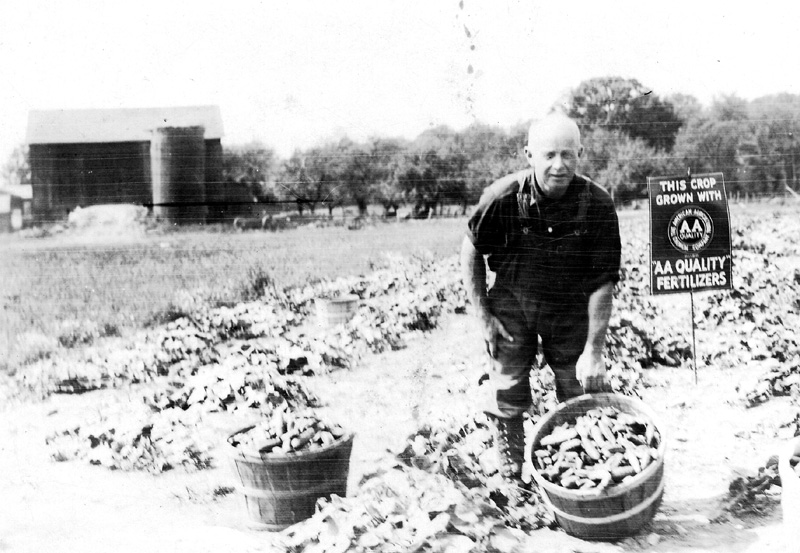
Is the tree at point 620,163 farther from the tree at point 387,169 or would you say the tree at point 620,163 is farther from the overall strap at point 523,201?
the tree at point 387,169

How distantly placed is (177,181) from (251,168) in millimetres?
473

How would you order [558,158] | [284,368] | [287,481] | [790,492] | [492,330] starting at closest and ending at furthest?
1. [790,492]
2. [287,481]
3. [558,158]
4. [492,330]
5. [284,368]

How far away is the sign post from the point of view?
394 cm

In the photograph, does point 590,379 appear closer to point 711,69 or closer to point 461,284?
point 461,284

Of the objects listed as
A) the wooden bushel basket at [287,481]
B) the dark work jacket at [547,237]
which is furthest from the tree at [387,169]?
the wooden bushel basket at [287,481]

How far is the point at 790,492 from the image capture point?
Result: 334 cm

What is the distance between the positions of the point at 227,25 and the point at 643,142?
100 inches

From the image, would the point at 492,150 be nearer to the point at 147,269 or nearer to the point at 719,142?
the point at 719,142

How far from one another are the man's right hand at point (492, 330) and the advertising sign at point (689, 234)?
98 cm

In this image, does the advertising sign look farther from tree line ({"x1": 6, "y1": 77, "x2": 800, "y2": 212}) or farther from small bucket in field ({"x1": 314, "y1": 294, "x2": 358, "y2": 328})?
small bucket in field ({"x1": 314, "y1": 294, "x2": 358, "y2": 328})

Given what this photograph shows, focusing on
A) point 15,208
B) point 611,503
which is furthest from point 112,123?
point 611,503

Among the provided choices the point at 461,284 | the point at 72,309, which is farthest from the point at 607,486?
the point at 72,309

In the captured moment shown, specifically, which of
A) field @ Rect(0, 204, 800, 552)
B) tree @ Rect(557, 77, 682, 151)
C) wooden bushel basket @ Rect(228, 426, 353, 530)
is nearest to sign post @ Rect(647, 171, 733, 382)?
field @ Rect(0, 204, 800, 552)

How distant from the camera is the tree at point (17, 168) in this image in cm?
392
